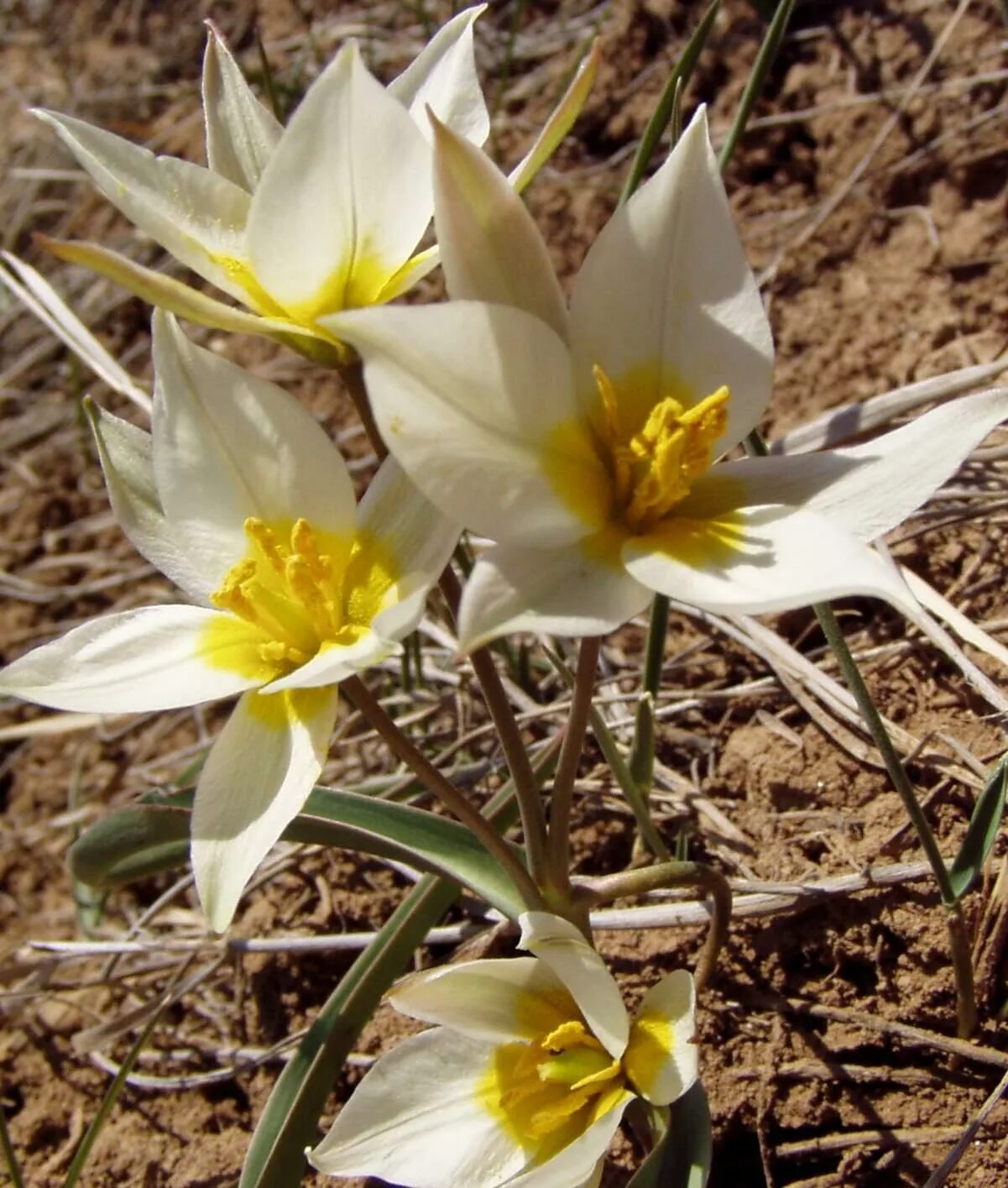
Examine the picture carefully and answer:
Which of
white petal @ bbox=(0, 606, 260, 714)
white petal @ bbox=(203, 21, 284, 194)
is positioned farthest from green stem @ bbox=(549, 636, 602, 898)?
white petal @ bbox=(203, 21, 284, 194)

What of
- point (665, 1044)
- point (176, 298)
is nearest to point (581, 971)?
point (665, 1044)

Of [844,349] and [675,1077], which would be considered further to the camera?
[844,349]

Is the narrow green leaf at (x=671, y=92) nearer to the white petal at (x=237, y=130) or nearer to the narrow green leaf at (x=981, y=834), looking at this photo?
the white petal at (x=237, y=130)

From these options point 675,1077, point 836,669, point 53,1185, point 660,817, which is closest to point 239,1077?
point 53,1185

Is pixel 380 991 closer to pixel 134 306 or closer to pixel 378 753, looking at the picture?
pixel 378 753

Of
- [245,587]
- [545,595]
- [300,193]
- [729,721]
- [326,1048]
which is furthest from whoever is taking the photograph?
[729,721]

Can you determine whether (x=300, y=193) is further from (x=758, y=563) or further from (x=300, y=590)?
(x=758, y=563)
